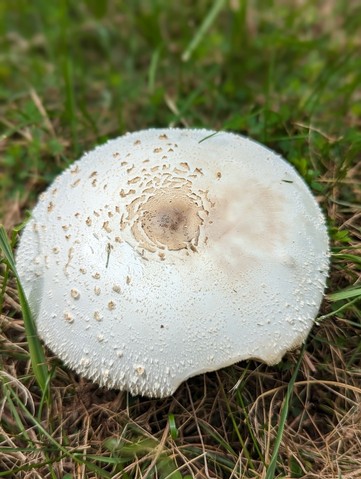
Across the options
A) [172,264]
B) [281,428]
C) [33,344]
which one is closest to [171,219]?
[172,264]

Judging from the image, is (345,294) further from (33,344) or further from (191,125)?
(191,125)

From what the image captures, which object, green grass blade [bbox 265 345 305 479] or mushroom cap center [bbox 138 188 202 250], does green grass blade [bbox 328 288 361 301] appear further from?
mushroom cap center [bbox 138 188 202 250]

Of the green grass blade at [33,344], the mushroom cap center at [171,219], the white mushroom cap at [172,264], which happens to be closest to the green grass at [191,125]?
the green grass blade at [33,344]

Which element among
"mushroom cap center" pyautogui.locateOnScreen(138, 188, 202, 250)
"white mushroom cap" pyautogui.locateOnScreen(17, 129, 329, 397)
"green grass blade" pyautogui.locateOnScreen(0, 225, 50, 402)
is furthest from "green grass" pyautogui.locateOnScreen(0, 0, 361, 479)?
"mushroom cap center" pyautogui.locateOnScreen(138, 188, 202, 250)

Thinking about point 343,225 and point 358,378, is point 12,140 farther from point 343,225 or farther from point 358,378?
point 358,378

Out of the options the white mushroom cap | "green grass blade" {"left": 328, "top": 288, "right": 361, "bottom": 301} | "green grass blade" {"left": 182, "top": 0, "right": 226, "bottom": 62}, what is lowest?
"green grass blade" {"left": 328, "top": 288, "right": 361, "bottom": 301}

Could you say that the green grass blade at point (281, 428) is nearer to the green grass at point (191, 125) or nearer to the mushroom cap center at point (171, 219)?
the green grass at point (191, 125)
